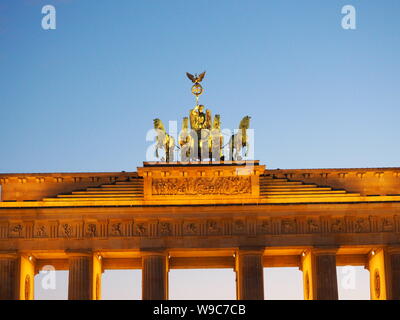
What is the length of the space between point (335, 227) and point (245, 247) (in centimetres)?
502

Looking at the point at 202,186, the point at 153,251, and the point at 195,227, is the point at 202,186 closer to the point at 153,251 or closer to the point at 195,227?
the point at 195,227

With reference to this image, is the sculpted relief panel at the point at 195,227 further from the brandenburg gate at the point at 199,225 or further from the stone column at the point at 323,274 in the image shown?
the stone column at the point at 323,274

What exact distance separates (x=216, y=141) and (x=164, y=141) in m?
2.90

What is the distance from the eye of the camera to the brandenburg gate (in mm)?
56250

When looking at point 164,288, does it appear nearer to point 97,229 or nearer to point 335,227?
point 97,229

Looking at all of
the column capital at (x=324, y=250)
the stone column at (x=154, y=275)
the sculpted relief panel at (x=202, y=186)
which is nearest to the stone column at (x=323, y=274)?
the column capital at (x=324, y=250)

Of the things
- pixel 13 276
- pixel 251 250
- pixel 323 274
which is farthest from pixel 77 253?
pixel 323 274

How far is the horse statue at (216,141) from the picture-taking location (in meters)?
58.1

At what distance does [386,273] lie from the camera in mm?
56312
